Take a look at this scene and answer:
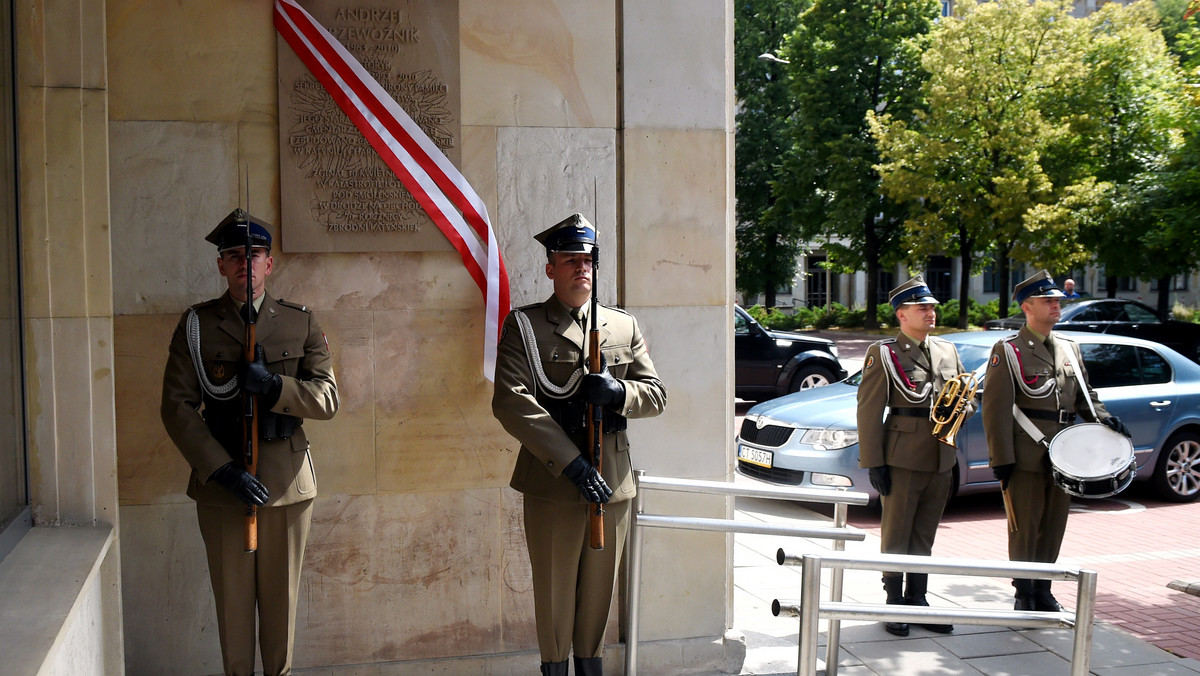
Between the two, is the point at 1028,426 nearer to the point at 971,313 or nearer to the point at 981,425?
the point at 981,425

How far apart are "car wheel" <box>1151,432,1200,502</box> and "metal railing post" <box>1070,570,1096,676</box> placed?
27.3 feet

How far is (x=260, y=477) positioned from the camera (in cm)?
436

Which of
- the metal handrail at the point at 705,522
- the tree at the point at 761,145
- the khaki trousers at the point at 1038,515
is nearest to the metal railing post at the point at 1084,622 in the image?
the metal handrail at the point at 705,522

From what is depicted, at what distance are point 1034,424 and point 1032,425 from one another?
0.15 ft

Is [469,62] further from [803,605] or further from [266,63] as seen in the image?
[803,605]

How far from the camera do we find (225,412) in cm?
436

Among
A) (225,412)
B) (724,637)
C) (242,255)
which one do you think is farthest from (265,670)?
(724,637)

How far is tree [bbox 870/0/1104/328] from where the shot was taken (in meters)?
29.7

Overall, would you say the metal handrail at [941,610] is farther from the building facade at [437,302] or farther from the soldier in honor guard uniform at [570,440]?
the building facade at [437,302]

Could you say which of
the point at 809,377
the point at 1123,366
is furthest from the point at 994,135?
the point at 1123,366

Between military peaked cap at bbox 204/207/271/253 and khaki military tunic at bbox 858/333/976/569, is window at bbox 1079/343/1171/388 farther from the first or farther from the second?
military peaked cap at bbox 204/207/271/253

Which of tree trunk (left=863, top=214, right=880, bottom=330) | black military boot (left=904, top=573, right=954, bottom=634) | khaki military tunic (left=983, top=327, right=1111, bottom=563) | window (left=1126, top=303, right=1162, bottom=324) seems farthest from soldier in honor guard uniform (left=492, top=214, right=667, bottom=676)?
tree trunk (left=863, top=214, right=880, bottom=330)

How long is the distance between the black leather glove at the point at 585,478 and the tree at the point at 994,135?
27.3 metres

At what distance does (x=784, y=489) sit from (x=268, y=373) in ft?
7.69
